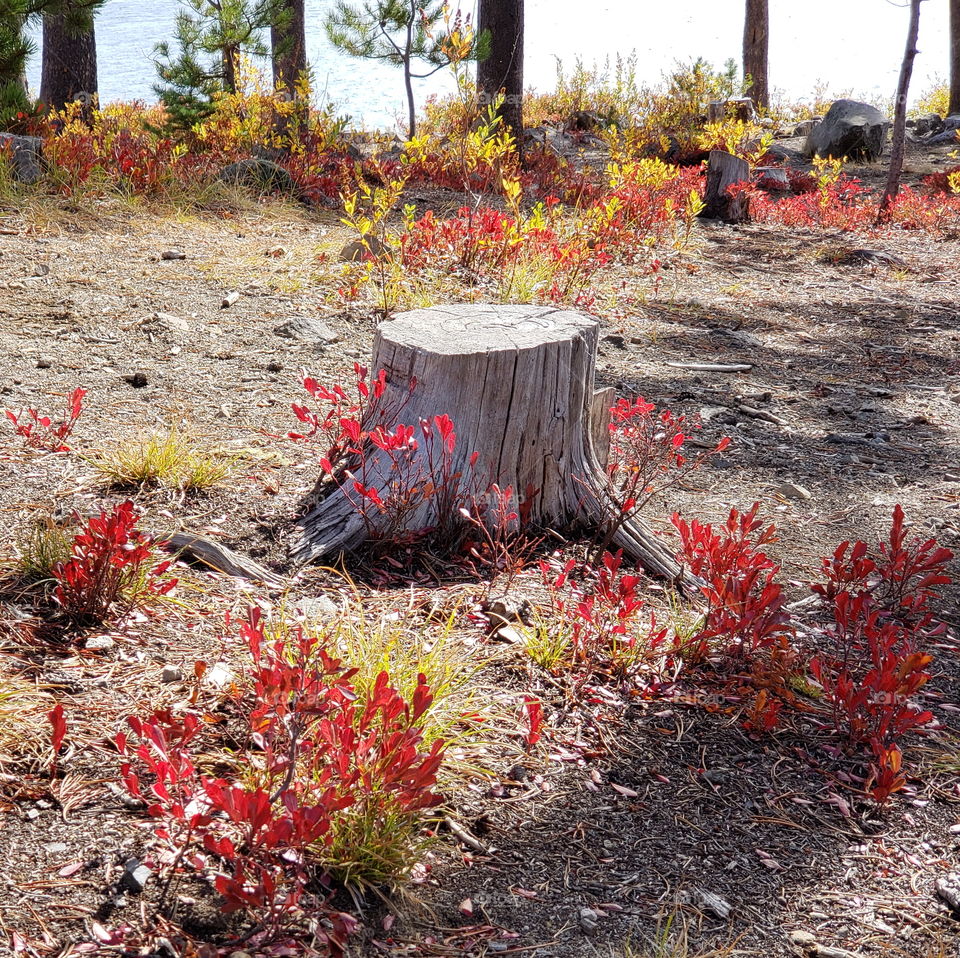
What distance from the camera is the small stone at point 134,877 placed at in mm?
1777

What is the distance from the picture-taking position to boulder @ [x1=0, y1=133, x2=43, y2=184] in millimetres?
7664

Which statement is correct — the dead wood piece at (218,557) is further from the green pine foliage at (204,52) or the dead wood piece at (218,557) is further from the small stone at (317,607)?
the green pine foliage at (204,52)

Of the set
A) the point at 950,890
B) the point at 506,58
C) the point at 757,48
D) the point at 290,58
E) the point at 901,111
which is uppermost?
the point at 757,48

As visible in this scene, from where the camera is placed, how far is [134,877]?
5.87ft

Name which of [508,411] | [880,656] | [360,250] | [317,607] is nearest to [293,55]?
[360,250]

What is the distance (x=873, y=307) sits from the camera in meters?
7.59

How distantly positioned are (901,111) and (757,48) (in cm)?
814

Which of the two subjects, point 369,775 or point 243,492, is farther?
point 243,492

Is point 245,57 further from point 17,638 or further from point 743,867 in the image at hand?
point 743,867

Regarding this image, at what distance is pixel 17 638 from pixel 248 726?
2.41ft

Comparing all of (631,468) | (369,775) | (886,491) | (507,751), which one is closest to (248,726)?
(369,775)

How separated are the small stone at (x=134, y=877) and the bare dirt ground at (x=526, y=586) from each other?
2 centimetres

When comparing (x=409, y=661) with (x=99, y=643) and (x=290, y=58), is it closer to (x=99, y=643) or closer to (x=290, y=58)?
(x=99, y=643)

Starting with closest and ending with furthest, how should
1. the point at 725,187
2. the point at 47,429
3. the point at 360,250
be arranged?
the point at 47,429
the point at 360,250
the point at 725,187
